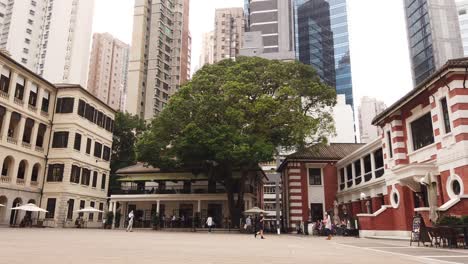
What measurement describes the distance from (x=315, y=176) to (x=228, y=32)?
9617 centimetres

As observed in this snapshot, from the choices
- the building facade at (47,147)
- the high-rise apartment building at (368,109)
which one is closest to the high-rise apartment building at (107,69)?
the high-rise apartment building at (368,109)

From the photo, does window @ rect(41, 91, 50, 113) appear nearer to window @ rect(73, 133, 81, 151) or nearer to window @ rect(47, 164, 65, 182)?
window @ rect(73, 133, 81, 151)

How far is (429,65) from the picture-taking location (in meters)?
75.2

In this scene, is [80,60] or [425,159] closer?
[425,159]

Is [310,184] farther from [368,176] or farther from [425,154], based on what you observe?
[425,154]

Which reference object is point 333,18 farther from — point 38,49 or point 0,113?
point 0,113

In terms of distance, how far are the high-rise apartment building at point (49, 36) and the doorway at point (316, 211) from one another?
77.2m

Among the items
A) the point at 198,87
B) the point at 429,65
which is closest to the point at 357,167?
the point at 198,87

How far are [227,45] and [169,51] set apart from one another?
3176 cm

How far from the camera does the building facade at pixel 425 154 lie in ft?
53.9

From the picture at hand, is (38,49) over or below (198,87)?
over

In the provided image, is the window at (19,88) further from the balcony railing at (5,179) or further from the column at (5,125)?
the balcony railing at (5,179)

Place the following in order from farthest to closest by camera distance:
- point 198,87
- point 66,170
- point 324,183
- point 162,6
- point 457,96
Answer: point 162,6 → point 66,170 → point 324,183 → point 198,87 → point 457,96

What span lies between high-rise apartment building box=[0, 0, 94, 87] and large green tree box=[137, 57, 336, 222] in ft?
233
